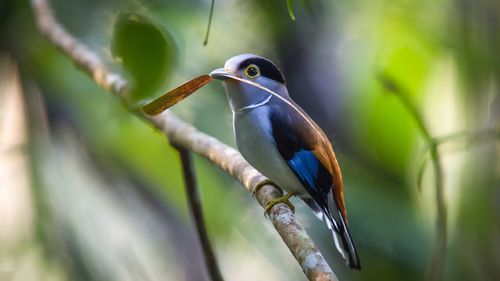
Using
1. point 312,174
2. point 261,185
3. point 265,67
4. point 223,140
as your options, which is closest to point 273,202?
point 312,174

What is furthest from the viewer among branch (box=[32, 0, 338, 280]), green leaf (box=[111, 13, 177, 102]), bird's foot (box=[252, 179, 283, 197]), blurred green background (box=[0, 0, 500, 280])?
blurred green background (box=[0, 0, 500, 280])

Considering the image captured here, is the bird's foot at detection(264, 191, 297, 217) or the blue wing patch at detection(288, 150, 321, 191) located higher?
the blue wing patch at detection(288, 150, 321, 191)

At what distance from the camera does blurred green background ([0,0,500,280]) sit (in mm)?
2582

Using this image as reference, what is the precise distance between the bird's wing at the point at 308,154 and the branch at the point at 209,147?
0.10 m

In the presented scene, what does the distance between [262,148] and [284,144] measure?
0.18 ft

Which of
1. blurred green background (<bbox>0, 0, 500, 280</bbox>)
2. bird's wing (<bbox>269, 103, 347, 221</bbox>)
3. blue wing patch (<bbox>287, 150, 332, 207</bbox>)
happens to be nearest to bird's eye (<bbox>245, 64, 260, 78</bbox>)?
Result: bird's wing (<bbox>269, 103, 347, 221</bbox>)

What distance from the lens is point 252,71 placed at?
1.91 meters

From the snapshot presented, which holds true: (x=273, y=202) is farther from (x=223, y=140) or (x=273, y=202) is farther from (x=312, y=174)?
(x=223, y=140)

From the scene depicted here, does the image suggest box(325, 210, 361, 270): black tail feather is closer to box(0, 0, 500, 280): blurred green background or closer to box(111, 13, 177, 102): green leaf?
box(0, 0, 500, 280): blurred green background

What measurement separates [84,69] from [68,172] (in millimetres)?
650

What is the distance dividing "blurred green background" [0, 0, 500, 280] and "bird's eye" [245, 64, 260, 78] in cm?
45

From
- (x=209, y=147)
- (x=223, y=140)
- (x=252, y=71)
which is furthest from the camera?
(x=223, y=140)

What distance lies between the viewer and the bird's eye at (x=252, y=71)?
6.19 feet

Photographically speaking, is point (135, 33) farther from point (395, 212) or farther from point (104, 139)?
point (104, 139)
